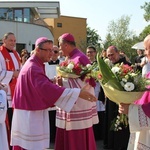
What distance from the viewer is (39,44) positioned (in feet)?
15.5

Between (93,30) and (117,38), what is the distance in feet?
81.3

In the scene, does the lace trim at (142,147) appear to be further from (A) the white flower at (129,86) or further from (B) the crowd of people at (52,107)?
(A) the white flower at (129,86)

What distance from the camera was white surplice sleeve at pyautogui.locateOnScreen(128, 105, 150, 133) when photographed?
11.1ft

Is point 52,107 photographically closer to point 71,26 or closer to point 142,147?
point 142,147

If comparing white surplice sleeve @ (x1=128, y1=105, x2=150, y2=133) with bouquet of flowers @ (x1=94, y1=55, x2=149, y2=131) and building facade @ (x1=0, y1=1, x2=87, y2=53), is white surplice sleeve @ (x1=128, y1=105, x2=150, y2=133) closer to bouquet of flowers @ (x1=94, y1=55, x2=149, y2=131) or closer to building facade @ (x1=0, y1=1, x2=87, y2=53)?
bouquet of flowers @ (x1=94, y1=55, x2=149, y2=131)

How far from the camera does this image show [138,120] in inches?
133

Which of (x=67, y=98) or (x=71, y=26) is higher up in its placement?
(x=71, y=26)

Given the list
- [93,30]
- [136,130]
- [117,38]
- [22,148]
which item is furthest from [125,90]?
[93,30]

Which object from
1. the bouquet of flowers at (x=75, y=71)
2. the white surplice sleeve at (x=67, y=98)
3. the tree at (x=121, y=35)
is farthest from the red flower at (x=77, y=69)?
the tree at (x=121, y=35)

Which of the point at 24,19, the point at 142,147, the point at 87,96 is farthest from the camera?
the point at 24,19

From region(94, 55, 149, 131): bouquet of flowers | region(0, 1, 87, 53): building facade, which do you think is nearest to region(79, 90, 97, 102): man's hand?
region(94, 55, 149, 131): bouquet of flowers

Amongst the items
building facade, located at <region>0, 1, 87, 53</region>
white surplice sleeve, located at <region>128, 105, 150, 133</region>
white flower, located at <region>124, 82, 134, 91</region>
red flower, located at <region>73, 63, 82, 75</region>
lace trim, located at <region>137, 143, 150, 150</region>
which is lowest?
lace trim, located at <region>137, 143, 150, 150</region>

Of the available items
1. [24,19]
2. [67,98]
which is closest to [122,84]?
[67,98]

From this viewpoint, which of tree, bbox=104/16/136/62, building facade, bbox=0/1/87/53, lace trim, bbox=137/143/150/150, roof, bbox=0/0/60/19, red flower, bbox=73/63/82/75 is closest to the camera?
lace trim, bbox=137/143/150/150
